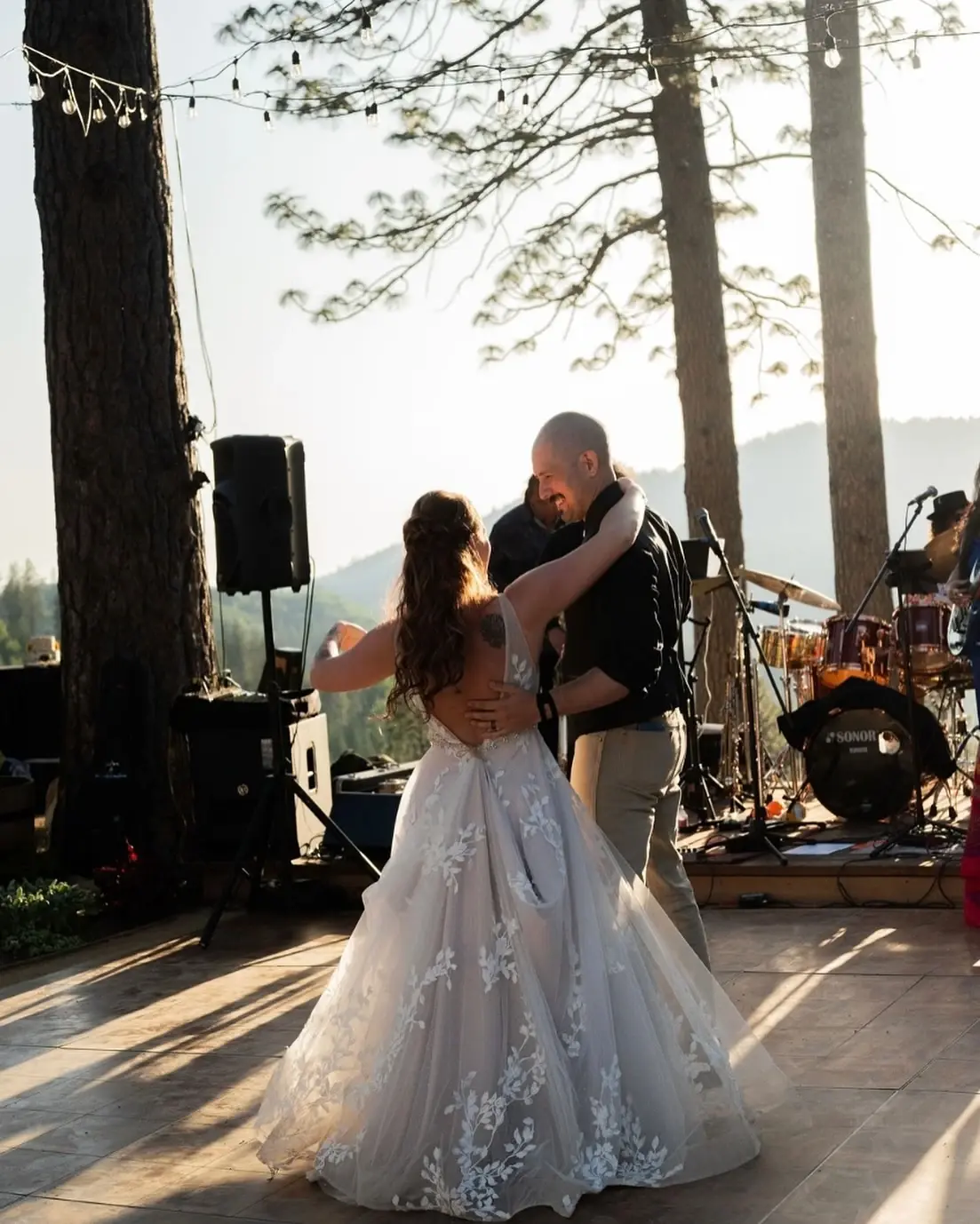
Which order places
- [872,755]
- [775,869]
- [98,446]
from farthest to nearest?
→ [98,446], [872,755], [775,869]

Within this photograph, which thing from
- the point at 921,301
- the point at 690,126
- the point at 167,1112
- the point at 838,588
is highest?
the point at 690,126

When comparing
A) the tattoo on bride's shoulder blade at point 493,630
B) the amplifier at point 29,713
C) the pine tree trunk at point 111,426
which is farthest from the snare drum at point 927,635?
the amplifier at point 29,713

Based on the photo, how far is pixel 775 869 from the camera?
623 centimetres

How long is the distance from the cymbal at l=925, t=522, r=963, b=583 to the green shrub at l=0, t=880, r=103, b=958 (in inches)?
154

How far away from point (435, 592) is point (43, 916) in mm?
3928

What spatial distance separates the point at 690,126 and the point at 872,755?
475cm

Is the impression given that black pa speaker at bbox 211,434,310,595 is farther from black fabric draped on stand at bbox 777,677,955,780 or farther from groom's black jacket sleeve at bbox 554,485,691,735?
groom's black jacket sleeve at bbox 554,485,691,735

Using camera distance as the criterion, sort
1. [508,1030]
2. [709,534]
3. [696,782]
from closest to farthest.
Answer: [508,1030] → [709,534] → [696,782]

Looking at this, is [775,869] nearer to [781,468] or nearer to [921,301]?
[921,301]

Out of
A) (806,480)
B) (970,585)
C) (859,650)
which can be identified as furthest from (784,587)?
(806,480)

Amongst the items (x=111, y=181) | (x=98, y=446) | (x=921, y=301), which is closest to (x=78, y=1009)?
(x=98, y=446)

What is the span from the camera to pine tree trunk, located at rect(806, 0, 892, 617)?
30.8 feet

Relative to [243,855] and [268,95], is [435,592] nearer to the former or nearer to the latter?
[243,855]

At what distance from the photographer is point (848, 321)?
31.3 ft
